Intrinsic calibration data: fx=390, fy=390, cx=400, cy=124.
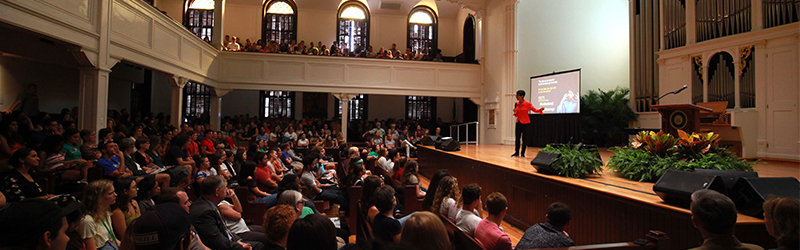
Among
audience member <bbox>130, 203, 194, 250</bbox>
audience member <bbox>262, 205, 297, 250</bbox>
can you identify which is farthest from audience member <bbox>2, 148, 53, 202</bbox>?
audience member <bbox>262, 205, 297, 250</bbox>

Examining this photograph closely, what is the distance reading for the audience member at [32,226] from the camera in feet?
5.78

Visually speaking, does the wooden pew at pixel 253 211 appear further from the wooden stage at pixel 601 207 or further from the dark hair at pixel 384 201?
the wooden stage at pixel 601 207

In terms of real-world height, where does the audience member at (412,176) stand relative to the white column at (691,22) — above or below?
below

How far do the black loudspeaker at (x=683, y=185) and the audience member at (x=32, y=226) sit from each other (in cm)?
373

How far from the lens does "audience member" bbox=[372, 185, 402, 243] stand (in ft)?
8.40

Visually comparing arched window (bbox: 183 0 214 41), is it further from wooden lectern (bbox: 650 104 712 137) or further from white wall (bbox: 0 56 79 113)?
wooden lectern (bbox: 650 104 712 137)

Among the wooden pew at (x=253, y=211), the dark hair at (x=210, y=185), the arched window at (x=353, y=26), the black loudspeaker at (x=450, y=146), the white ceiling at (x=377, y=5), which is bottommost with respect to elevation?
the wooden pew at (x=253, y=211)

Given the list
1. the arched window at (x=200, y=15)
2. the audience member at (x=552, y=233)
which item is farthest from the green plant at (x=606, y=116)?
the arched window at (x=200, y=15)

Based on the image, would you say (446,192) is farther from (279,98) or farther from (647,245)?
(279,98)

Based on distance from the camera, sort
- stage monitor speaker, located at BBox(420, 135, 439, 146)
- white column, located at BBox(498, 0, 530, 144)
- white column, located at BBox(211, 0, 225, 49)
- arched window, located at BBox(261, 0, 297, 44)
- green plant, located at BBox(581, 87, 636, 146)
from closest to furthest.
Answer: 1. stage monitor speaker, located at BBox(420, 135, 439, 146)
2. green plant, located at BBox(581, 87, 636, 146)
3. white column, located at BBox(211, 0, 225, 49)
4. white column, located at BBox(498, 0, 530, 144)
5. arched window, located at BBox(261, 0, 297, 44)

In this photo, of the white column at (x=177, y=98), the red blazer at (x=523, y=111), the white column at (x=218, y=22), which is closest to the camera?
the red blazer at (x=523, y=111)

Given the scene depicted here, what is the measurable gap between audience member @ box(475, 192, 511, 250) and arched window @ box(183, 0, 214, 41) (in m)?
15.0

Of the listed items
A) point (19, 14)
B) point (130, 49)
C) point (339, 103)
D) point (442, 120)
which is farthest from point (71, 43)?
point (442, 120)

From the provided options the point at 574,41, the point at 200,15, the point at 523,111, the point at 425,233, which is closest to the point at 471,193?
the point at 425,233
